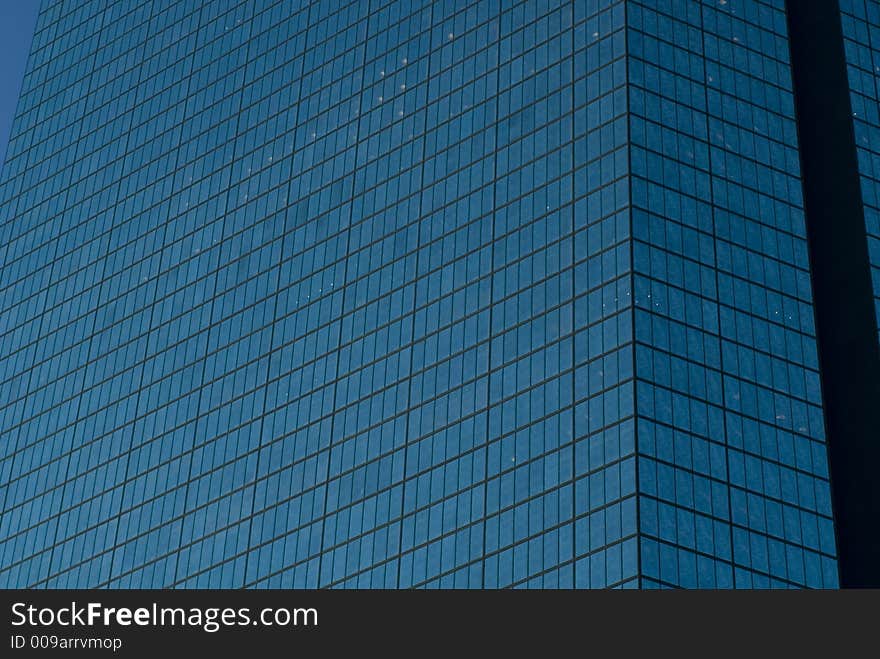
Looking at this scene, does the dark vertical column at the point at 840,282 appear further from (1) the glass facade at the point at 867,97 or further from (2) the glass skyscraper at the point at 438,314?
(2) the glass skyscraper at the point at 438,314

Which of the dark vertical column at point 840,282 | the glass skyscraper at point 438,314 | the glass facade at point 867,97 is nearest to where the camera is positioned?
the glass skyscraper at point 438,314

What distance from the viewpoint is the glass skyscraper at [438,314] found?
392 ft

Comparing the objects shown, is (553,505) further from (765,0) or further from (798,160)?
(765,0)

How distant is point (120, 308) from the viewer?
6575 inches

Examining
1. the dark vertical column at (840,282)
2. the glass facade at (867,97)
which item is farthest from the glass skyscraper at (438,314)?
the dark vertical column at (840,282)

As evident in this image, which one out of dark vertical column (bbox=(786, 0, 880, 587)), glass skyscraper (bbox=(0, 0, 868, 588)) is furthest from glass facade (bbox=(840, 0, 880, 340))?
dark vertical column (bbox=(786, 0, 880, 587))

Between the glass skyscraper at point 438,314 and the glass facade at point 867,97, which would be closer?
the glass skyscraper at point 438,314

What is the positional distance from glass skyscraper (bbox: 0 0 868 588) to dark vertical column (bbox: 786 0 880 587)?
1527 millimetres

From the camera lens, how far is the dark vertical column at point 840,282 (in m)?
121

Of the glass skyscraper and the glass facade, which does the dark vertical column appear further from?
the glass skyscraper

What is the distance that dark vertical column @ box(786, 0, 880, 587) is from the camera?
121 metres

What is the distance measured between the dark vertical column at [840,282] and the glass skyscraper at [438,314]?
1.53 meters

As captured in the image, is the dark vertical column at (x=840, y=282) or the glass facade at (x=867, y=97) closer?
the dark vertical column at (x=840, y=282)

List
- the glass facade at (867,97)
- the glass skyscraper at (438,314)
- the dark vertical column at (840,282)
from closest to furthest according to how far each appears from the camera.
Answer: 1. the glass skyscraper at (438,314)
2. the dark vertical column at (840,282)
3. the glass facade at (867,97)
